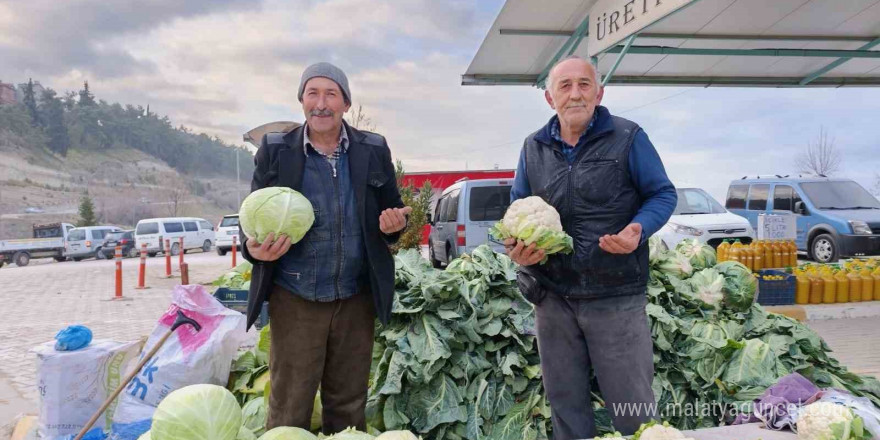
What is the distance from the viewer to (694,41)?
7.94m

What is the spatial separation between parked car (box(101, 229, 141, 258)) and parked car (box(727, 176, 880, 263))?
2489 centimetres

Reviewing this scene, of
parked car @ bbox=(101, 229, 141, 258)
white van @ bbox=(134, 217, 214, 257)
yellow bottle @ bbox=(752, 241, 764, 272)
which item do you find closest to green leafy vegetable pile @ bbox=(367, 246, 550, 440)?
yellow bottle @ bbox=(752, 241, 764, 272)

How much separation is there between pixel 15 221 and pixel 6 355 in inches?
2139

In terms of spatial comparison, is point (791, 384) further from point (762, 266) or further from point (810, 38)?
point (810, 38)

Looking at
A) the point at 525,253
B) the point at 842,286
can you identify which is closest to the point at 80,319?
the point at 525,253

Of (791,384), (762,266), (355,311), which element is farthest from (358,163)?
(762,266)

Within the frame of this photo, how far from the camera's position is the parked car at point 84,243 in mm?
24109

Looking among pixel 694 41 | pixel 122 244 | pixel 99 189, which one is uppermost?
pixel 694 41

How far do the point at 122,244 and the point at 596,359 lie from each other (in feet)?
88.8

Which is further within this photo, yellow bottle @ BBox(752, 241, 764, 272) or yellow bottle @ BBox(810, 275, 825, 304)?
yellow bottle @ BBox(752, 241, 764, 272)

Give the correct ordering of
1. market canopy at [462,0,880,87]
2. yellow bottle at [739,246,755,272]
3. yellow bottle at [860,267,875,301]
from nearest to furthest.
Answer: market canopy at [462,0,880,87]
yellow bottle at [860,267,875,301]
yellow bottle at [739,246,755,272]

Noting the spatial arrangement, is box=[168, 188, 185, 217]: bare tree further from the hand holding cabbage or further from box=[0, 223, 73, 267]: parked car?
the hand holding cabbage

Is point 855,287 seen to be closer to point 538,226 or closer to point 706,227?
point 706,227

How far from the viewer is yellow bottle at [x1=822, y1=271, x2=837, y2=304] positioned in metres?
6.88
